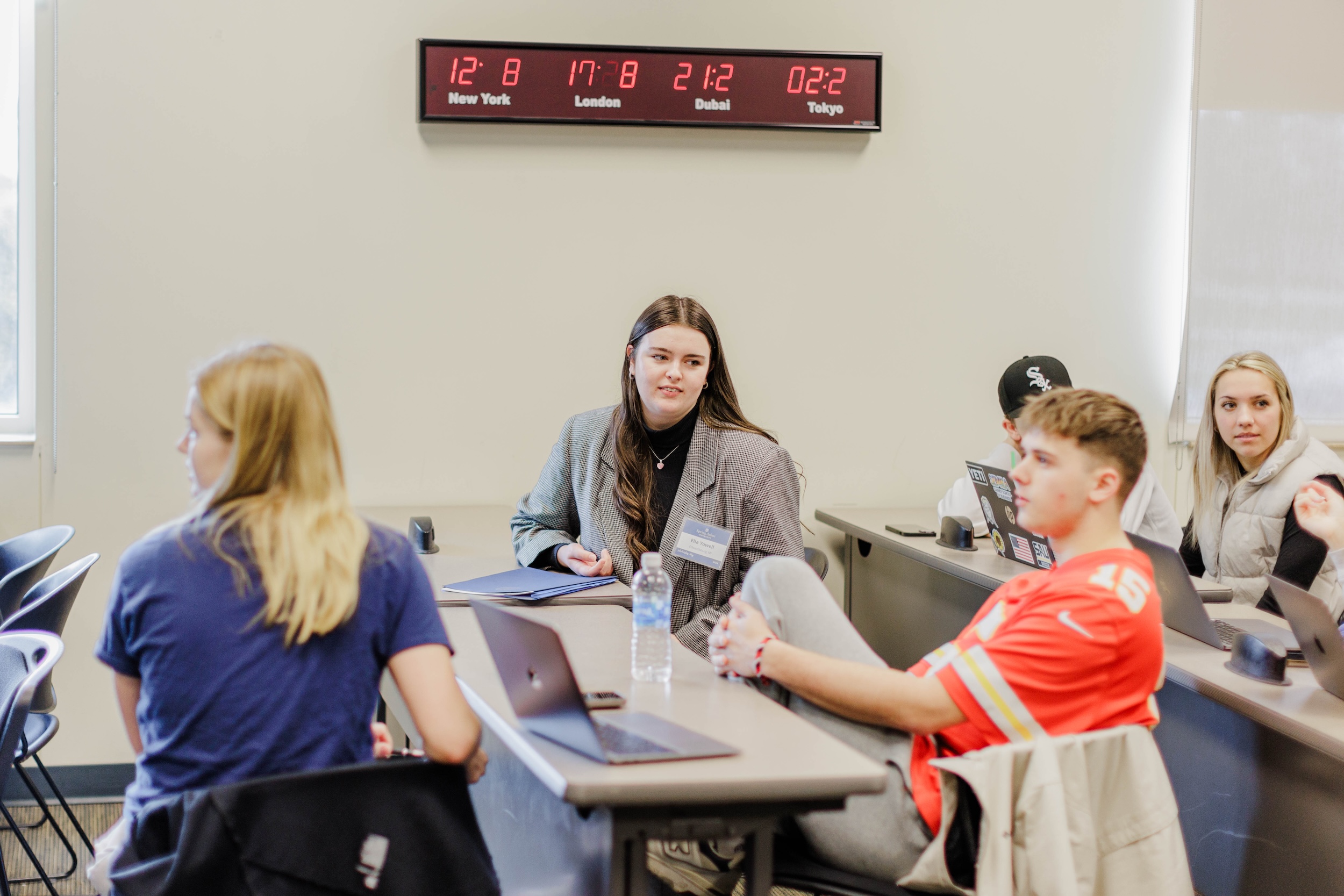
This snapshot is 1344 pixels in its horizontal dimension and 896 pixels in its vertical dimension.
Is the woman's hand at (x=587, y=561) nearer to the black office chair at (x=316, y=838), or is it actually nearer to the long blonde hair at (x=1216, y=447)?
the black office chair at (x=316, y=838)

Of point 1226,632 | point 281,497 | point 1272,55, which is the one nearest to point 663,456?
point 1226,632

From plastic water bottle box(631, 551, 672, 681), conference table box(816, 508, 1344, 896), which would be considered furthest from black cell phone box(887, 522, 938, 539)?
plastic water bottle box(631, 551, 672, 681)

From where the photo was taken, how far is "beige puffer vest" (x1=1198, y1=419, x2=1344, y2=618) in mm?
2801

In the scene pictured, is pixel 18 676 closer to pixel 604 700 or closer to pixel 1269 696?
pixel 604 700

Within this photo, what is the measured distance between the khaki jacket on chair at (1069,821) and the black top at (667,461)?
112 centimetres

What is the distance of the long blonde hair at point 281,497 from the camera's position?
1.30 metres

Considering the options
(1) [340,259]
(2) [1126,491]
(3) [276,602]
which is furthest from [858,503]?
(3) [276,602]

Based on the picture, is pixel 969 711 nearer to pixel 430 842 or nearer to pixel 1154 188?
pixel 430 842

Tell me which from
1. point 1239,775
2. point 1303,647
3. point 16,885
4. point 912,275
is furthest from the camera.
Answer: point 912,275

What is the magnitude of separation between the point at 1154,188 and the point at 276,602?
375 centimetres

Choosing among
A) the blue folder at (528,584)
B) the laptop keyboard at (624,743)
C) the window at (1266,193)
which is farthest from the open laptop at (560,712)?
the window at (1266,193)

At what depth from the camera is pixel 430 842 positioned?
4.16 ft

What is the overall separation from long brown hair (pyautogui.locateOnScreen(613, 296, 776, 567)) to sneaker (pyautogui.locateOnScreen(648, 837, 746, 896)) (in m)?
0.84

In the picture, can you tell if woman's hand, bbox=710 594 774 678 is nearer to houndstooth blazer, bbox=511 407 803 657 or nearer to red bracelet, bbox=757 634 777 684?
red bracelet, bbox=757 634 777 684
